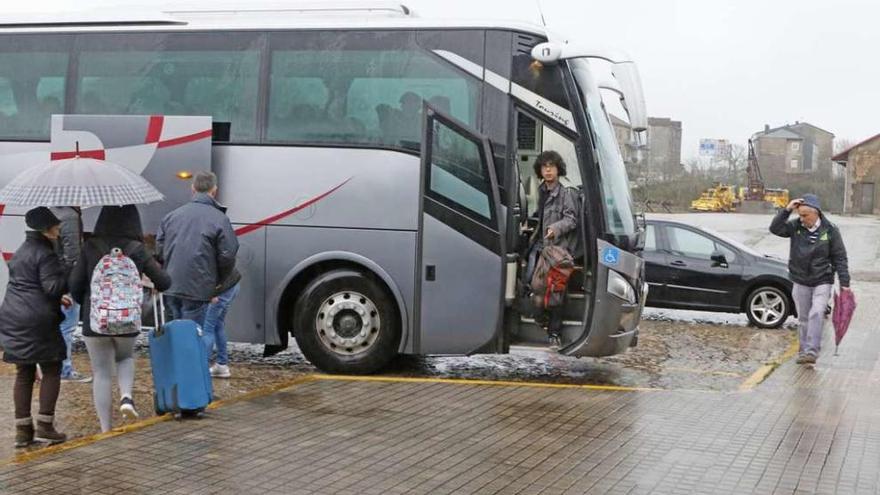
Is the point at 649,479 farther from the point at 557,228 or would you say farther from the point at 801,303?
the point at 801,303

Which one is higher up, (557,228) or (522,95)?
(522,95)

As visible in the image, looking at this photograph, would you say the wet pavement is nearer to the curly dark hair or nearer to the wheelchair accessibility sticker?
the wheelchair accessibility sticker

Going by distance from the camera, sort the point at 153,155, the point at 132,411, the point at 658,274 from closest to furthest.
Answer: the point at 132,411, the point at 153,155, the point at 658,274

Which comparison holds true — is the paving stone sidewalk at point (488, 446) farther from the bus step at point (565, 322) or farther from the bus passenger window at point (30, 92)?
the bus passenger window at point (30, 92)

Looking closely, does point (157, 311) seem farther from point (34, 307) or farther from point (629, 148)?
point (629, 148)

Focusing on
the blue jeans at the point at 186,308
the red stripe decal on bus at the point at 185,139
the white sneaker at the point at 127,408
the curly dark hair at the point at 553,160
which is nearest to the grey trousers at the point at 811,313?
the curly dark hair at the point at 553,160

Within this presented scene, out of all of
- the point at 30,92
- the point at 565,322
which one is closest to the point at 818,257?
the point at 565,322

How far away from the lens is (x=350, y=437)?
727 cm

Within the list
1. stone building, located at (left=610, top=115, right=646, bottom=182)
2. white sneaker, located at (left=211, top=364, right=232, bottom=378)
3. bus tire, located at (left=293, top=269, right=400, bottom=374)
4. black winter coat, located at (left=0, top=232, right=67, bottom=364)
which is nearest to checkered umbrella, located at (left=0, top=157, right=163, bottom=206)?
black winter coat, located at (left=0, top=232, right=67, bottom=364)

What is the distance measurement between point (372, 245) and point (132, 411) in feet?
11.0

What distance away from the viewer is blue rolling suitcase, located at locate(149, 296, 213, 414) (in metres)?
7.51

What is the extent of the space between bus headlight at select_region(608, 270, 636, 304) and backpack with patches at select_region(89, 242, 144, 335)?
4.54 metres

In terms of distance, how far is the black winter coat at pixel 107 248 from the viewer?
716 centimetres

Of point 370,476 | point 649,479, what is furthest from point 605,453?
point 370,476
